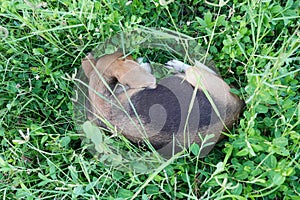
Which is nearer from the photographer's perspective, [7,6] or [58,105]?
[7,6]

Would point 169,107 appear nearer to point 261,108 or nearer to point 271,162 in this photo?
point 261,108

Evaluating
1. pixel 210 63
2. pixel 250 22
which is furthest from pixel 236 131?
pixel 250 22

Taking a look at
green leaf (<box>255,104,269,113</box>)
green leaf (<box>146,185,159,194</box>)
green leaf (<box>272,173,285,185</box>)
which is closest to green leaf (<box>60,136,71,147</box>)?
green leaf (<box>146,185,159,194</box>)

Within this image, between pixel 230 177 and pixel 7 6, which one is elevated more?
pixel 7 6

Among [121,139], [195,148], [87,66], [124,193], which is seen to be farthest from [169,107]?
[87,66]

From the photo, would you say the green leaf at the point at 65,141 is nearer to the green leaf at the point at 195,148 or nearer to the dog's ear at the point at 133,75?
the dog's ear at the point at 133,75

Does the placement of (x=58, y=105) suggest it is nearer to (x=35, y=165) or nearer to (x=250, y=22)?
(x=35, y=165)

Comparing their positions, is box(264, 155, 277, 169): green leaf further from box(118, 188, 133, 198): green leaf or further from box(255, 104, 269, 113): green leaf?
box(118, 188, 133, 198): green leaf
